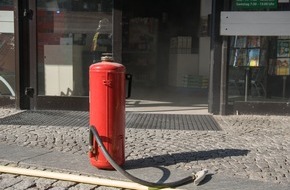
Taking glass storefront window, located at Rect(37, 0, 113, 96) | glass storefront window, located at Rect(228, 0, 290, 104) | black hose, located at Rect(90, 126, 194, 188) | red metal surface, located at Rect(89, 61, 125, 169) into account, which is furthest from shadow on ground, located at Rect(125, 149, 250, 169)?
glass storefront window, located at Rect(37, 0, 113, 96)

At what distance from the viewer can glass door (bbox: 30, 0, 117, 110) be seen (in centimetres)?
873

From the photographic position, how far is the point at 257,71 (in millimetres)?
8516

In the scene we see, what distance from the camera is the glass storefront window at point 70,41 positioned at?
872 cm

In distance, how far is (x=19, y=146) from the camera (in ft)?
20.4

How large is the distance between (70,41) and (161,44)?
4.25 metres

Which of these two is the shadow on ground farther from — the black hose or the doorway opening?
the doorway opening

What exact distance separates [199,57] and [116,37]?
3548 millimetres

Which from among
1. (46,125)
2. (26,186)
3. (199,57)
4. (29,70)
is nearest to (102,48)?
(29,70)

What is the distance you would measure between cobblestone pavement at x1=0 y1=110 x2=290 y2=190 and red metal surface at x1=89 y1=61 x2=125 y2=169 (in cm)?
43

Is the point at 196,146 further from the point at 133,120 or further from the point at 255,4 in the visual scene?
the point at 255,4

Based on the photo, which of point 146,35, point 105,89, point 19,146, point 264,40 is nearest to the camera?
point 105,89

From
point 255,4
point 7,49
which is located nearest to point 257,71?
point 255,4

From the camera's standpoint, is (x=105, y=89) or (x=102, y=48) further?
(x=102, y=48)

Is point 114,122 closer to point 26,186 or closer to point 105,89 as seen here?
point 105,89
